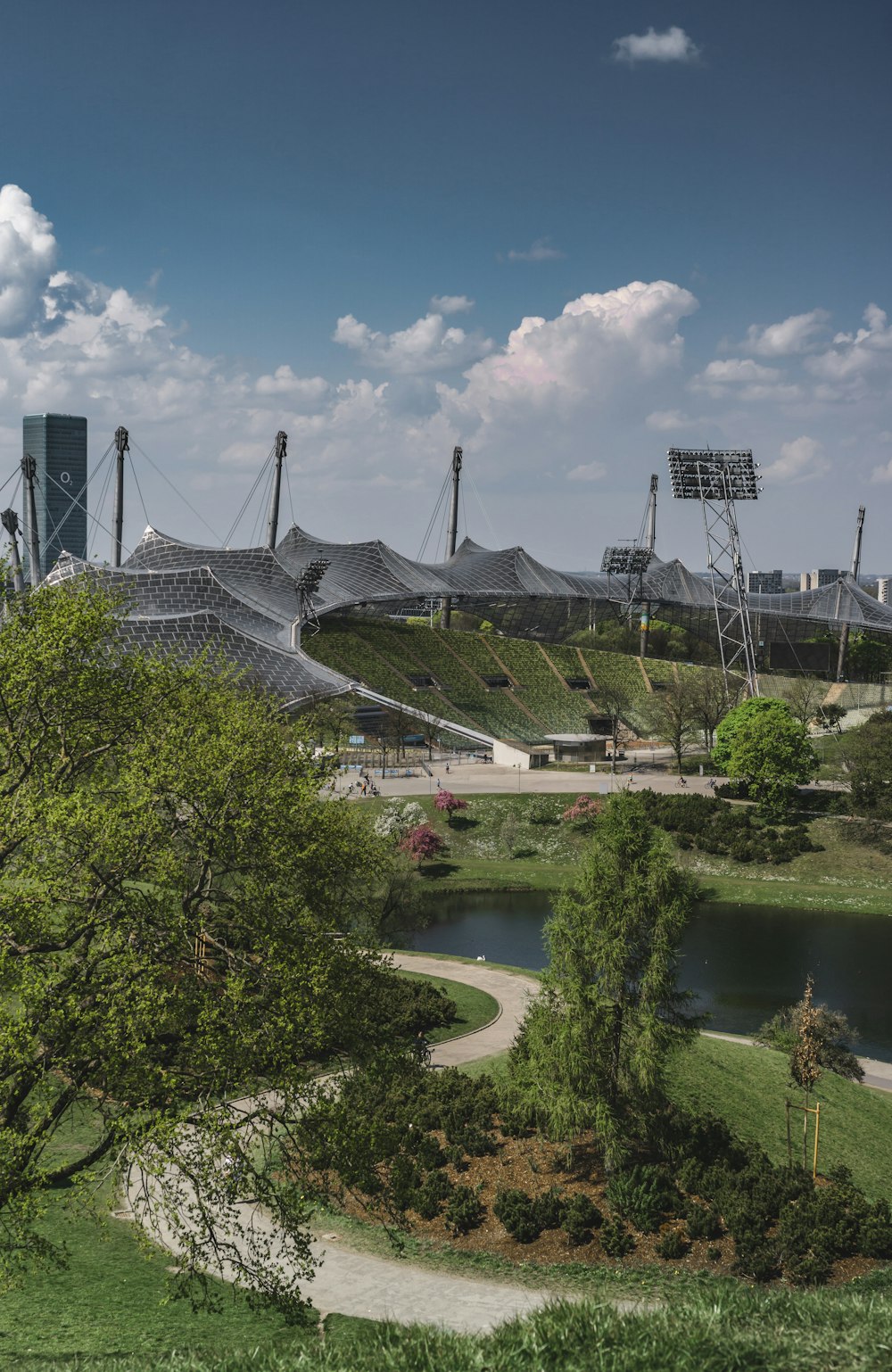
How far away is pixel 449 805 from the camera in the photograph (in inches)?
2281

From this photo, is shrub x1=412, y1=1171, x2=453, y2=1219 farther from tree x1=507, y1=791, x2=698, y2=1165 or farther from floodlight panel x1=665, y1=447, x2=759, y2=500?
floodlight panel x1=665, y1=447, x2=759, y2=500

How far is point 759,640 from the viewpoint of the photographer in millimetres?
112188

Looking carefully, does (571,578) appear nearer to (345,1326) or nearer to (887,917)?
(887,917)

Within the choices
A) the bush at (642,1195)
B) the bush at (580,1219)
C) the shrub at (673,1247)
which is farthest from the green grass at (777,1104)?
the bush at (580,1219)

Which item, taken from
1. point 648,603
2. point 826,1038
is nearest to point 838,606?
point 648,603

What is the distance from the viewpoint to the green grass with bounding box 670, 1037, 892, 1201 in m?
22.0

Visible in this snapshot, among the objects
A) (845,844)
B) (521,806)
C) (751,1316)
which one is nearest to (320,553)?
(521,806)

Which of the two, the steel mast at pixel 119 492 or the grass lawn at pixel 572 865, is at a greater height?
the steel mast at pixel 119 492

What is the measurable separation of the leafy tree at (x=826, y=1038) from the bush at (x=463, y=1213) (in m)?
9.24

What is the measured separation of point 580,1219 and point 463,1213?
189 centimetres

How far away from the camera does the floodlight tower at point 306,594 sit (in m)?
84.3

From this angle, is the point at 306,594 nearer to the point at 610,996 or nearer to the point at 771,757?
the point at 771,757

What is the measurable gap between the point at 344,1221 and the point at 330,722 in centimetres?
4989

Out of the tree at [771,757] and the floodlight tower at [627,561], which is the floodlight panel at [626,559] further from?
the tree at [771,757]
